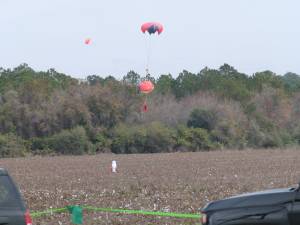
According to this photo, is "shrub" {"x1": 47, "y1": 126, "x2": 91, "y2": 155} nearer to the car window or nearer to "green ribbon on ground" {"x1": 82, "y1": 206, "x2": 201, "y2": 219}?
"green ribbon on ground" {"x1": 82, "y1": 206, "x2": 201, "y2": 219}

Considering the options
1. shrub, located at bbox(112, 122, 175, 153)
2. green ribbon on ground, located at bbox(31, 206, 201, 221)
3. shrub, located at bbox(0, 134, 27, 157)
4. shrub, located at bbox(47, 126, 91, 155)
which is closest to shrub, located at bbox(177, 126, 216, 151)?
shrub, located at bbox(112, 122, 175, 153)

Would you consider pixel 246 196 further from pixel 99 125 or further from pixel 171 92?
pixel 171 92

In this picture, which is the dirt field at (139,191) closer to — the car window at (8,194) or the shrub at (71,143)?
the car window at (8,194)

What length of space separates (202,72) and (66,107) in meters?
40.6

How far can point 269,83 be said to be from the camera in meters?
114

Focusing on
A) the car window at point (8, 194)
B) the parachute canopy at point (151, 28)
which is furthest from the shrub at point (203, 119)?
the car window at point (8, 194)

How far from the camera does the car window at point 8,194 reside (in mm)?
9016

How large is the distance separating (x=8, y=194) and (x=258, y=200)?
2922mm

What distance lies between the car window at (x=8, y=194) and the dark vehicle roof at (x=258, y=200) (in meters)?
2.25

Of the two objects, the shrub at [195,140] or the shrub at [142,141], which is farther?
the shrub at [195,140]

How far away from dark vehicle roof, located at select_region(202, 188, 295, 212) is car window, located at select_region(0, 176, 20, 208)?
2.25 m

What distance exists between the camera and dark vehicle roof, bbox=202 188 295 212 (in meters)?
8.27

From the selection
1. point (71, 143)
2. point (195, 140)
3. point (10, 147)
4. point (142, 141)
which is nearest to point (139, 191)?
point (71, 143)

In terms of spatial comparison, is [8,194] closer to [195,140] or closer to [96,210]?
[96,210]
